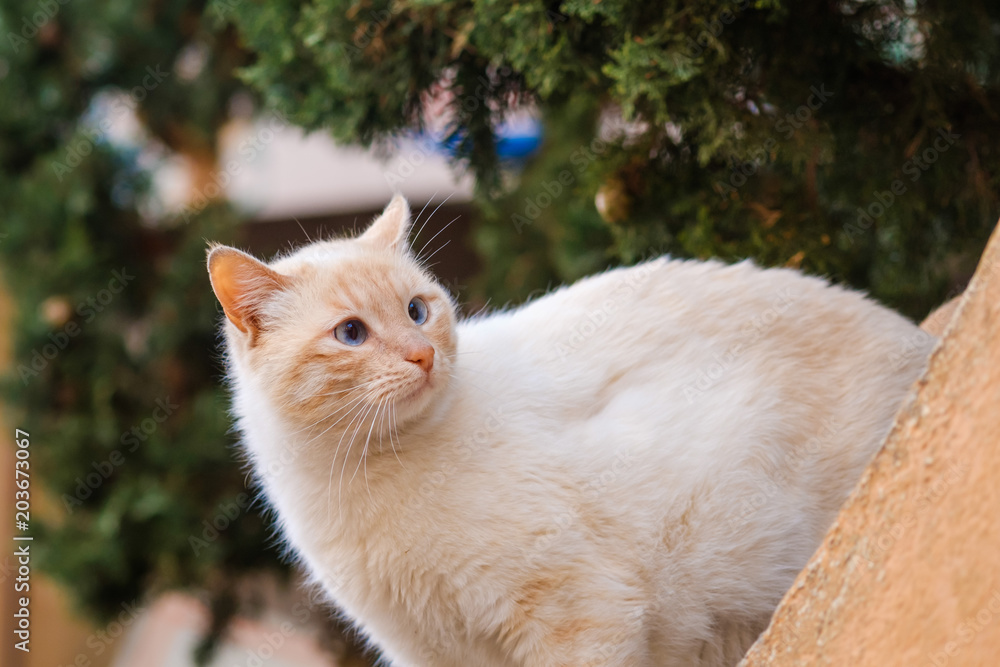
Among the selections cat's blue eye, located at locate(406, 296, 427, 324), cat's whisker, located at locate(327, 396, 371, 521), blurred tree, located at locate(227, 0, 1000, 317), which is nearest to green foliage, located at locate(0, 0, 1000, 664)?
blurred tree, located at locate(227, 0, 1000, 317)

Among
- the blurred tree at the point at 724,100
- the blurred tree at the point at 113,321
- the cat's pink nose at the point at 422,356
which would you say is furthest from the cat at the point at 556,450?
the blurred tree at the point at 113,321

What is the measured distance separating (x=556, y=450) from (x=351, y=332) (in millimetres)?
385

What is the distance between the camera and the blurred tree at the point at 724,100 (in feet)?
4.77

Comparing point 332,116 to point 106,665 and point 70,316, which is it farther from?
point 106,665

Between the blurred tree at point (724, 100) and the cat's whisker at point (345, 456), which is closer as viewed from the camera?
the cat's whisker at point (345, 456)

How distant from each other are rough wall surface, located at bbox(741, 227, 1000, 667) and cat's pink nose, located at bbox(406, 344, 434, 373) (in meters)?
0.63

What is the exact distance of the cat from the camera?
4.26 feet

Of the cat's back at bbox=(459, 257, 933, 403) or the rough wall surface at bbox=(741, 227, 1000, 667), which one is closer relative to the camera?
the rough wall surface at bbox=(741, 227, 1000, 667)

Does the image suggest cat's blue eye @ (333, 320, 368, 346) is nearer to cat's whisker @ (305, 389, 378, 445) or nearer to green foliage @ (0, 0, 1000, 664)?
cat's whisker @ (305, 389, 378, 445)

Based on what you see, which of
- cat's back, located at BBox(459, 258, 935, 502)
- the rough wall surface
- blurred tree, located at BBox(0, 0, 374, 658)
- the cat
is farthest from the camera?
blurred tree, located at BBox(0, 0, 374, 658)

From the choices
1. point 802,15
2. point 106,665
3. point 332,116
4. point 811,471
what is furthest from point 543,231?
point 106,665

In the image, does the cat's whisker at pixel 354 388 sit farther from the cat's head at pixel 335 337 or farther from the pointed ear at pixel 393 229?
the pointed ear at pixel 393 229

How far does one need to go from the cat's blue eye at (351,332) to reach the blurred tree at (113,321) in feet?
5.84

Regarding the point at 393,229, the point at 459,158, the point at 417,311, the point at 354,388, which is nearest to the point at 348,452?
the point at 354,388
